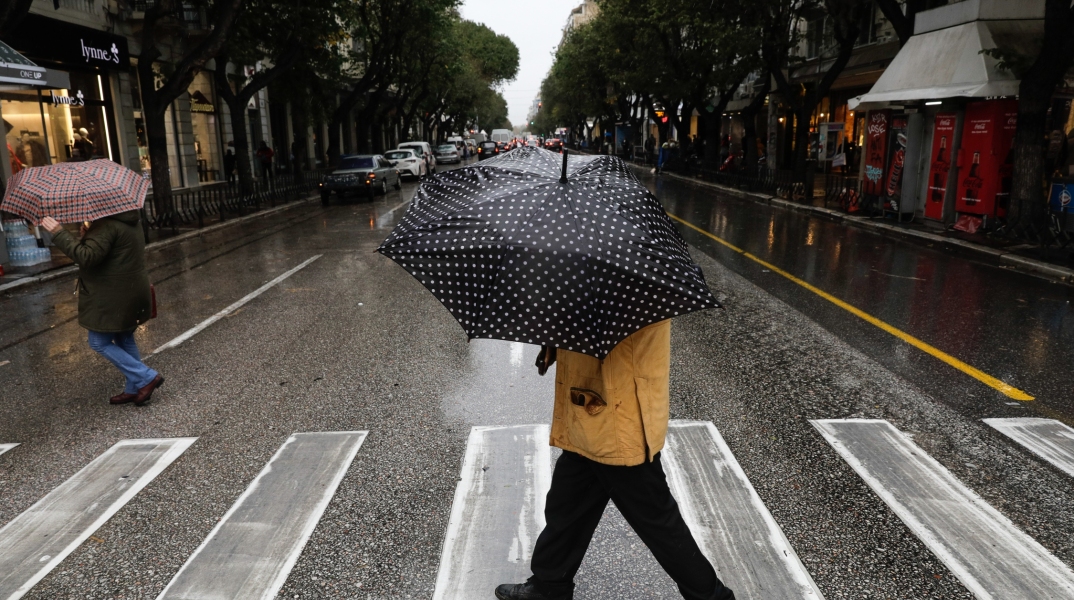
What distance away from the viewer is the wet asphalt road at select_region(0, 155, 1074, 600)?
12.3 ft

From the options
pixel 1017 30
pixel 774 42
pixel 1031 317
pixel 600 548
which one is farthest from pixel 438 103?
pixel 600 548

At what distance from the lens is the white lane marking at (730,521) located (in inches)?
137

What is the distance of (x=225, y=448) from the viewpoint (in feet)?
16.9

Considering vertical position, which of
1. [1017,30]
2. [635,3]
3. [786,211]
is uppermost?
[635,3]

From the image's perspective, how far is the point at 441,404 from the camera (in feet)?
19.6

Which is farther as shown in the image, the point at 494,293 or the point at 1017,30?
the point at 1017,30

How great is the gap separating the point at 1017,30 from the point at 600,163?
55.3 feet

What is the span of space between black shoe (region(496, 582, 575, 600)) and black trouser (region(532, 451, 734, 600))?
42 mm

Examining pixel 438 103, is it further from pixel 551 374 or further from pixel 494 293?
pixel 494 293

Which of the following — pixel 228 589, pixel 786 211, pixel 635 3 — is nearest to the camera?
pixel 228 589

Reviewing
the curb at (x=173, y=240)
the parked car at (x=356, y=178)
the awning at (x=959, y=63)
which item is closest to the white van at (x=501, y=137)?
the curb at (x=173, y=240)

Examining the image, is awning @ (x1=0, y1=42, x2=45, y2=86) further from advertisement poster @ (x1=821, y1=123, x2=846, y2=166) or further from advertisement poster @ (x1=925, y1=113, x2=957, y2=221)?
advertisement poster @ (x1=821, y1=123, x2=846, y2=166)

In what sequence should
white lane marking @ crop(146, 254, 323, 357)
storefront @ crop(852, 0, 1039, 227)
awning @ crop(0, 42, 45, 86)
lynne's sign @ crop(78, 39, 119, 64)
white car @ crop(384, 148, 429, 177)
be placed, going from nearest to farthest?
white lane marking @ crop(146, 254, 323, 357)
awning @ crop(0, 42, 45, 86)
storefront @ crop(852, 0, 1039, 227)
lynne's sign @ crop(78, 39, 119, 64)
white car @ crop(384, 148, 429, 177)

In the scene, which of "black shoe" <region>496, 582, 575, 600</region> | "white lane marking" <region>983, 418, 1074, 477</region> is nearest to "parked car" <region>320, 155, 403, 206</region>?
"white lane marking" <region>983, 418, 1074, 477</region>
